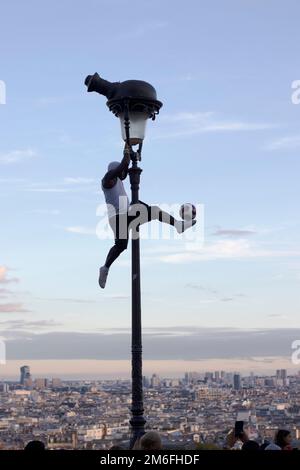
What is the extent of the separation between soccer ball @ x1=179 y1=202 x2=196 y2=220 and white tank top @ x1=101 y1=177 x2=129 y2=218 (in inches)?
24.1

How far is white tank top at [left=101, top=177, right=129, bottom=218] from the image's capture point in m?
10.3

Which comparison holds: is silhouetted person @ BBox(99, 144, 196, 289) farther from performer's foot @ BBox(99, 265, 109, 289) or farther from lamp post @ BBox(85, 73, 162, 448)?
lamp post @ BBox(85, 73, 162, 448)

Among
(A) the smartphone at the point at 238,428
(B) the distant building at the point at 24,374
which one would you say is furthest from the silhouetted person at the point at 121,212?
(B) the distant building at the point at 24,374

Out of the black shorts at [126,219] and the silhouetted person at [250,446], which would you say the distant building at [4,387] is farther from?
the silhouetted person at [250,446]

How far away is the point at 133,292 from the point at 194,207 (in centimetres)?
116

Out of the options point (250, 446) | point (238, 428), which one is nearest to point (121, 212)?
point (238, 428)

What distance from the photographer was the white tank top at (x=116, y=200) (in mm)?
10266

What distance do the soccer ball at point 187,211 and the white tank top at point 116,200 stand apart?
613mm

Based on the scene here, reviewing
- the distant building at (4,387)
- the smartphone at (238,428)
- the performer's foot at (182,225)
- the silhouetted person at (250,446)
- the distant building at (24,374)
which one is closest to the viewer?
the silhouetted person at (250,446)

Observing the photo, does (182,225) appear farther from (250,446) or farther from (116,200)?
(250,446)

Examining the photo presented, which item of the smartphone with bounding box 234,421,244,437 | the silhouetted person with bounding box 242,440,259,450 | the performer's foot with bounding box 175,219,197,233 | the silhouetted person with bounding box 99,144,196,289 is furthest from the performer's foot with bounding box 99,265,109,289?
the silhouetted person with bounding box 242,440,259,450

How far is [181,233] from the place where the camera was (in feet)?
34.2
